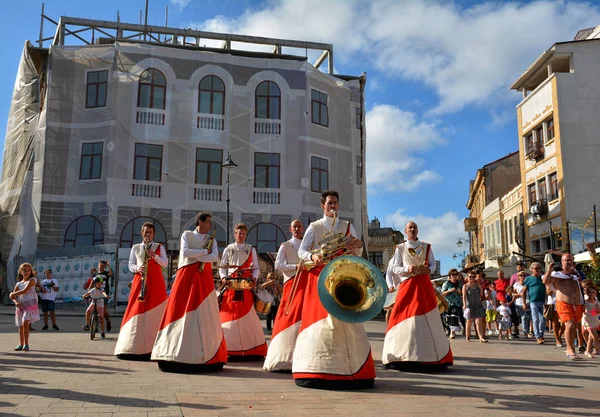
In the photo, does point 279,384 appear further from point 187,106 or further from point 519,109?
point 519,109

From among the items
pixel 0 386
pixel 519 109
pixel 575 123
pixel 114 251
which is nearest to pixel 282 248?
pixel 0 386

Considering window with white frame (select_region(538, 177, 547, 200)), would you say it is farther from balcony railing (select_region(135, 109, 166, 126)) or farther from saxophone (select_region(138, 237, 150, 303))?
saxophone (select_region(138, 237, 150, 303))

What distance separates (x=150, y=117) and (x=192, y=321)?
77.8 ft

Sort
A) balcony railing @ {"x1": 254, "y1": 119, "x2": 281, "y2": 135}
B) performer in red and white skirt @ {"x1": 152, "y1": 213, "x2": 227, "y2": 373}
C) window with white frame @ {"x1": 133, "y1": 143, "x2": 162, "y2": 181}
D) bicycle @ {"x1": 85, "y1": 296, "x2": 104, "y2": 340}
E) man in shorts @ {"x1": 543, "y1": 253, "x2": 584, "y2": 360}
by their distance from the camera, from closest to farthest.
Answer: performer in red and white skirt @ {"x1": 152, "y1": 213, "x2": 227, "y2": 373}
man in shorts @ {"x1": 543, "y1": 253, "x2": 584, "y2": 360}
bicycle @ {"x1": 85, "y1": 296, "x2": 104, "y2": 340}
window with white frame @ {"x1": 133, "y1": 143, "x2": 162, "y2": 181}
balcony railing @ {"x1": 254, "y1": 119, "x2": 281, "y2": 135}

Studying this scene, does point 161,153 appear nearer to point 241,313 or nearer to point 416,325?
point 241,313

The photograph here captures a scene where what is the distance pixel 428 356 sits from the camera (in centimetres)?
819

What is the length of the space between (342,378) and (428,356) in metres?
2.25

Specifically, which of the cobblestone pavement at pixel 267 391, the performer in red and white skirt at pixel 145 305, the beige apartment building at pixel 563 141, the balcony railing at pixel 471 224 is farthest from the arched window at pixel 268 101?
the balcony railing at pixel 471 224

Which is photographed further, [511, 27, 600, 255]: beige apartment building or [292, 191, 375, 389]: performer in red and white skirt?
[511, 27, 600, 255]: beige apartment building

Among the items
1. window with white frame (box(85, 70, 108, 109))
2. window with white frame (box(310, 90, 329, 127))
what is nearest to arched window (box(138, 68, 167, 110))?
window with white frame (box(85, 70, 108, 109))

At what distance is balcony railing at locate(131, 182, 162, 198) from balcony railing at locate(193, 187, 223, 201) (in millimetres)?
1801

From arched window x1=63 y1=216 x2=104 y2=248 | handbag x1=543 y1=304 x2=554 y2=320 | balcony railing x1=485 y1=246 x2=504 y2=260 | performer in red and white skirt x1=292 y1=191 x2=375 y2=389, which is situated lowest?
Answer: performer in red and white skirt x1=292 y1=191 x2=375 y2=389

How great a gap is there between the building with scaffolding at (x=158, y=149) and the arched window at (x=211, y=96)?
0.17 ft

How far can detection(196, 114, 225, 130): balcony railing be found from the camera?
30.3m
